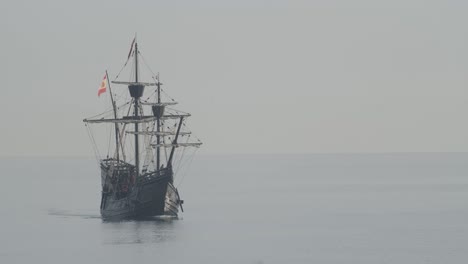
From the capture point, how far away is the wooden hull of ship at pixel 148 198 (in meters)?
110

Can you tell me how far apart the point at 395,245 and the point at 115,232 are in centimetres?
2672

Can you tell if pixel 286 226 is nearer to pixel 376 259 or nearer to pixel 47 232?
pixel 47 232

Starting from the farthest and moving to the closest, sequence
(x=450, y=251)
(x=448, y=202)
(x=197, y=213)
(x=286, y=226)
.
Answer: (x=448, y=202)
(x=197, y=213)
(x=286, y=226)
(x=450, y=251)

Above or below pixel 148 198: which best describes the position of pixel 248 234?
below

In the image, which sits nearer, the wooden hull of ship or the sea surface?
the sea surface

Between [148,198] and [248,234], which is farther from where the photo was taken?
[148,198]

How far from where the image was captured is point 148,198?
365 ft

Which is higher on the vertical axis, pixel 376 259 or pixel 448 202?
pixel 448 202

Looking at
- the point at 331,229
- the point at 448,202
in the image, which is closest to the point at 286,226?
the point at 331,229

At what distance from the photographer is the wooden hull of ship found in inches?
4336

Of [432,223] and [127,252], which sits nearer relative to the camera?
[127,252]

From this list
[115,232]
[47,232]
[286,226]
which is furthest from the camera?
[286,226]

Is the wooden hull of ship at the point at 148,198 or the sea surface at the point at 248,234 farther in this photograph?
the wooden hull of ship at the point at 148,198

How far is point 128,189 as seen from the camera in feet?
373
